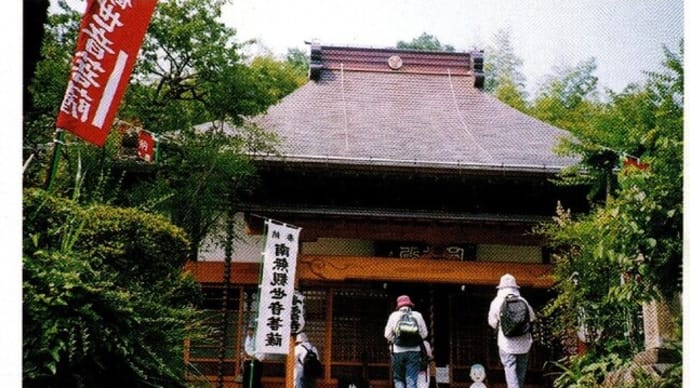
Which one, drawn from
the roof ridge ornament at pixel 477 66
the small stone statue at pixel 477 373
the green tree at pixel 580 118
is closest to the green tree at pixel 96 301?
the green tree at pixel 580 118

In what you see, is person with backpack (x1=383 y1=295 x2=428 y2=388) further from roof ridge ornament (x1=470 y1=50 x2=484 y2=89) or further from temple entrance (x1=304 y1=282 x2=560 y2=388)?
roof ridge ornament (x1=470 y1=50 x2=484 y2=89)

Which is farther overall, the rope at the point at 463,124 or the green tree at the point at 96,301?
the rope at the point at 463,124

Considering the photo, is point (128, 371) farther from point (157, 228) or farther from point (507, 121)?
point (507, 121)

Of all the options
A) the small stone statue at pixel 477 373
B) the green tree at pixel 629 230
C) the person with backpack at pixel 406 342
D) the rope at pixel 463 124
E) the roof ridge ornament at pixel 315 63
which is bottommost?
the small stone statue at pixel 477 373

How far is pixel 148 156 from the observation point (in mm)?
7797

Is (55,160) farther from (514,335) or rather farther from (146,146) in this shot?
(514,335)

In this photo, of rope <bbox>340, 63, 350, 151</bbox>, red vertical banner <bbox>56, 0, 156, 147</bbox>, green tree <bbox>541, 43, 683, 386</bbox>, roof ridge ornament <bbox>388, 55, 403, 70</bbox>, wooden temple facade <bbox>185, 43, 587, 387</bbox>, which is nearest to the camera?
red vertical banner <bbox>56, 0, 156, 147</bbox>

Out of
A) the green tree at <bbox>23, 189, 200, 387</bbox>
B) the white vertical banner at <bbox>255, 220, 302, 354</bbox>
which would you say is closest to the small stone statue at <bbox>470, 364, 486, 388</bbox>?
the white vertical banner at <bbox>255, 220, 302, 354</bbox>

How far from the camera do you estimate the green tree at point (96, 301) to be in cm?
363

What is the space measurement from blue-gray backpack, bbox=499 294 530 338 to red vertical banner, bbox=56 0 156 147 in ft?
10.8

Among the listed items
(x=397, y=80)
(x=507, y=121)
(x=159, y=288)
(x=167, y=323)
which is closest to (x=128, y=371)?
(x=167, y=323)

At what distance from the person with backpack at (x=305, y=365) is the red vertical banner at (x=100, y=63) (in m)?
3.80

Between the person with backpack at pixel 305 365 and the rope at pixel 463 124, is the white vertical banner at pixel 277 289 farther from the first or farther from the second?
the rope at pixel 463 124

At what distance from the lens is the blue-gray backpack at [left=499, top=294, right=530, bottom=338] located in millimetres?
6359
